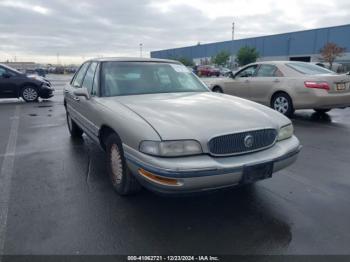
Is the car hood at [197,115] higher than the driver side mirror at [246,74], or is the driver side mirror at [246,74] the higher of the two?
the driver side mirror at [246,74]

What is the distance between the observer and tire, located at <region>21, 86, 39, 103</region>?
12.1 metres

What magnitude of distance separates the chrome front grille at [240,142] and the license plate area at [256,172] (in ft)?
0.58

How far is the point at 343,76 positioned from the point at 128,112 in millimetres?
6261

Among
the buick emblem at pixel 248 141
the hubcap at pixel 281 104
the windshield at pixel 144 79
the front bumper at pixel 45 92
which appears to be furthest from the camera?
the front bumper at pixel 45 92

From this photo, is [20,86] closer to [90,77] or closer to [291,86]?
[90,77]

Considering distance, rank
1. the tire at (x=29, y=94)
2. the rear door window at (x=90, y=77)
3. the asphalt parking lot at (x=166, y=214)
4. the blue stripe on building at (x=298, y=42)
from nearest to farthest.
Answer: the asphalt parking lot at (x=166, y=214), the rear door window at (x=90, y=77), the tire at (x=29, y=94), the blue stripe on building at (x=298, y=42)

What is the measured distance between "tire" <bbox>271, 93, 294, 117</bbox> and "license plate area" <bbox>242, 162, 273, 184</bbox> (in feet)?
17.7

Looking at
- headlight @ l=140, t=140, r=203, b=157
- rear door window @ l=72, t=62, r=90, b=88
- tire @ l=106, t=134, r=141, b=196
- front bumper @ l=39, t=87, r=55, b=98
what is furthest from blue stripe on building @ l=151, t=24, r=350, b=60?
headlight @ l=140, t=140, r=203, b=157

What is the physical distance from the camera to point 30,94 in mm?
12227

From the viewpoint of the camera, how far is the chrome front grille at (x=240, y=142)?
8.98 ft

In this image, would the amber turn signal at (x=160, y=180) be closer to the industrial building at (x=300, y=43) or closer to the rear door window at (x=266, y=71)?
the rear door window at (x=266, y=71)

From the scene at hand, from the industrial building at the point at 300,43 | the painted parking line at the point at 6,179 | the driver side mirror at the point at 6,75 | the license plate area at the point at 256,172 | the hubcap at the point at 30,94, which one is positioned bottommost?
the painted parking line at the point at 6,179

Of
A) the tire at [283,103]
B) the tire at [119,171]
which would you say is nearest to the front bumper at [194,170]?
the tire at [119,171]

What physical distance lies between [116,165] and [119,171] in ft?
0.28
